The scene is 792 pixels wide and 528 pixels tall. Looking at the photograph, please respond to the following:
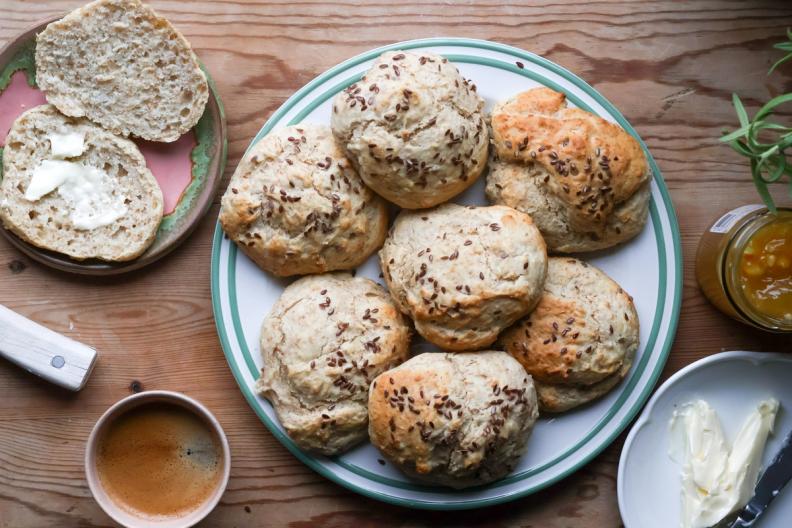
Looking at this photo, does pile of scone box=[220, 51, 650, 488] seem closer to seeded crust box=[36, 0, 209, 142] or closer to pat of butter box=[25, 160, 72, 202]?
seeded crust box=[36, 0, 209, 142]

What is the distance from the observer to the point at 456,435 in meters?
2.22

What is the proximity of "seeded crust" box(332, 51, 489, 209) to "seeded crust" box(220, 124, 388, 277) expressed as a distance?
8 cm

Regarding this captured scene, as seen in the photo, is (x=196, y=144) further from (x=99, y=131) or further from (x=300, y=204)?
(x=300, y=204)

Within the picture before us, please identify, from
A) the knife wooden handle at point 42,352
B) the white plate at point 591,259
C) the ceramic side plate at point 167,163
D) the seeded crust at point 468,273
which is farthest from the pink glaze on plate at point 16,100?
the seeded crust at point 468,273

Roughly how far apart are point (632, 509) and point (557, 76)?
60.6 inches

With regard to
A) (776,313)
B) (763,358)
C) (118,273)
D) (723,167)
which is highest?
(723,167)

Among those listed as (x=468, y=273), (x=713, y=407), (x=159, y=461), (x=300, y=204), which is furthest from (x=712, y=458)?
(x=159, y=461)

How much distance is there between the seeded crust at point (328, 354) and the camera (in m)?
2.31

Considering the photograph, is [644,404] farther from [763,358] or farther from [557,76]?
[557,76]

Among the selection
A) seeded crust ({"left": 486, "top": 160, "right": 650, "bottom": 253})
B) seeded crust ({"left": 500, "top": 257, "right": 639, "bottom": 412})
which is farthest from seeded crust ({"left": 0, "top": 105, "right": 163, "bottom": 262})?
seeded crust ({"left": 500, "top": 257, "right": 639, "bottom": 412})

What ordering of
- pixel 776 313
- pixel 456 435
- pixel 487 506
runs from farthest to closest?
pixel 487 506 → pixel 776 313 → pixel 456 435

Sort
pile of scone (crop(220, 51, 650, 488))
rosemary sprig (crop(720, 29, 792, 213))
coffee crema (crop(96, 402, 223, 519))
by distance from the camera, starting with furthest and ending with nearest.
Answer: coffee crema (crop(96, 402, 223, 519))
pile of scone (crop(220, 51, 650, 488))
rosemary sprig (crop(720, 29, 792, 213))

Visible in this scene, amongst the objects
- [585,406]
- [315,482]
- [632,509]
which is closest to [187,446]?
[315,482]

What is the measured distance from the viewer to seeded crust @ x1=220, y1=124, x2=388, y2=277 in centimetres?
229
